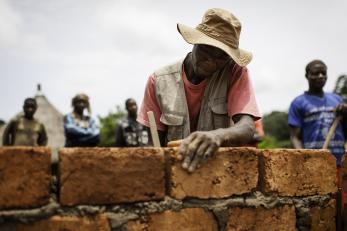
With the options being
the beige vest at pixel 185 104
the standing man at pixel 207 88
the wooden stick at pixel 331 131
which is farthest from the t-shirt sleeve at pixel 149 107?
the wooden stick at pixel 331 131

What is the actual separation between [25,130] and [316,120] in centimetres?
394

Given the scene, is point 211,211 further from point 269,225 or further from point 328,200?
point 328,200

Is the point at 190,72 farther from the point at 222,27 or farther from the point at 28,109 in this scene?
the point at 28,109

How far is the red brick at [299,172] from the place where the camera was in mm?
2314

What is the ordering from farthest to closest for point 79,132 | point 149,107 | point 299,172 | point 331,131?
1. point 79,132
2. point 331,131
3. point 149,107
4. point 299,172

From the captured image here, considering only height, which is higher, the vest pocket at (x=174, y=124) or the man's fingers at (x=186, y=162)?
the vest pocket at (x=174, y=124)

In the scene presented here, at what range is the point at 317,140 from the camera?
4.47 meters

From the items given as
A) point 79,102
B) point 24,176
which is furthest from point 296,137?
point 24,176

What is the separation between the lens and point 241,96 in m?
2.60

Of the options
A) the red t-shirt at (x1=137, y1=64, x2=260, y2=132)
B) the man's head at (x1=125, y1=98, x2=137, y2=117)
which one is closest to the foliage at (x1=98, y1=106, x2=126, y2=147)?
the man's head at (x1=125, y1=98, x2=137, y2=117)

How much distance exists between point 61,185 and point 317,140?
3.35 m

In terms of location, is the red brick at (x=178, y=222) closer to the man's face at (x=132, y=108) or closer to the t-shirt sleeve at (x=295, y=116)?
the t-shirt sleeve at (x=295, y=116)

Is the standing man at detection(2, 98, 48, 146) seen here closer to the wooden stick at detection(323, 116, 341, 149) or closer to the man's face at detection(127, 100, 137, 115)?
the man's face at detection(127, 100, 137, 115)

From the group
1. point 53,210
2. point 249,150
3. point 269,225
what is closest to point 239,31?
point 249,150
